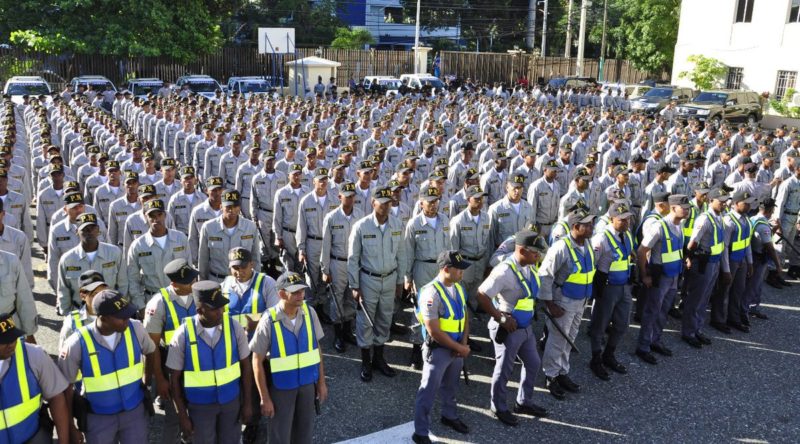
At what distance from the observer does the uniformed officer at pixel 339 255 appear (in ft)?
23.1

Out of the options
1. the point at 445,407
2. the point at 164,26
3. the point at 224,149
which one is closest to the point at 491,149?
the point at 224,149

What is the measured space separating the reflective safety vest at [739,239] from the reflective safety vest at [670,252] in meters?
1.24

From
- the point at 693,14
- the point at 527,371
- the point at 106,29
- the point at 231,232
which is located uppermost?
the point at 693,14

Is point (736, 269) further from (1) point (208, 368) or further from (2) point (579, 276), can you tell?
(1) point (208, 368)

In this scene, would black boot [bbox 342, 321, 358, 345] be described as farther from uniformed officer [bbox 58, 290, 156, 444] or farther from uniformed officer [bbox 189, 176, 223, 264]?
uniformed officer [bbox 58, 290, 156, 444]

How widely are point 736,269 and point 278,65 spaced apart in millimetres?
34076

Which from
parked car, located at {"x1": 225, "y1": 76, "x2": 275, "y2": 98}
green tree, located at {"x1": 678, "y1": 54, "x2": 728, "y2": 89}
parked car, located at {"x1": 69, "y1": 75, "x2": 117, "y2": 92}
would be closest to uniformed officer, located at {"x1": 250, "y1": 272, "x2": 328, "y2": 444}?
parked car, located at {"x1": 225, "y1": 76, "x2": 275, "y2": 98}

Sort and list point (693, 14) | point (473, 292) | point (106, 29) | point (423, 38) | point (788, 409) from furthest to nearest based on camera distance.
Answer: point (423, 38) < point (693, 14) < point (106, 29) < point (473, 292) < point (788, 409)

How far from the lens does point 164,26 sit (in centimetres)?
2842

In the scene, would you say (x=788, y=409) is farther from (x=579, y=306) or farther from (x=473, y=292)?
(x=473, y=292)

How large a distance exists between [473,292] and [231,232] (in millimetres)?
3009

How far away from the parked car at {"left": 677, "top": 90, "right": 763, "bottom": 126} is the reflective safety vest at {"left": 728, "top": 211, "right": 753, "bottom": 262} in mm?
18153

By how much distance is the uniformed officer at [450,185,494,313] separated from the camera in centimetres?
732

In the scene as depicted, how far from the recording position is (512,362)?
5.64m
